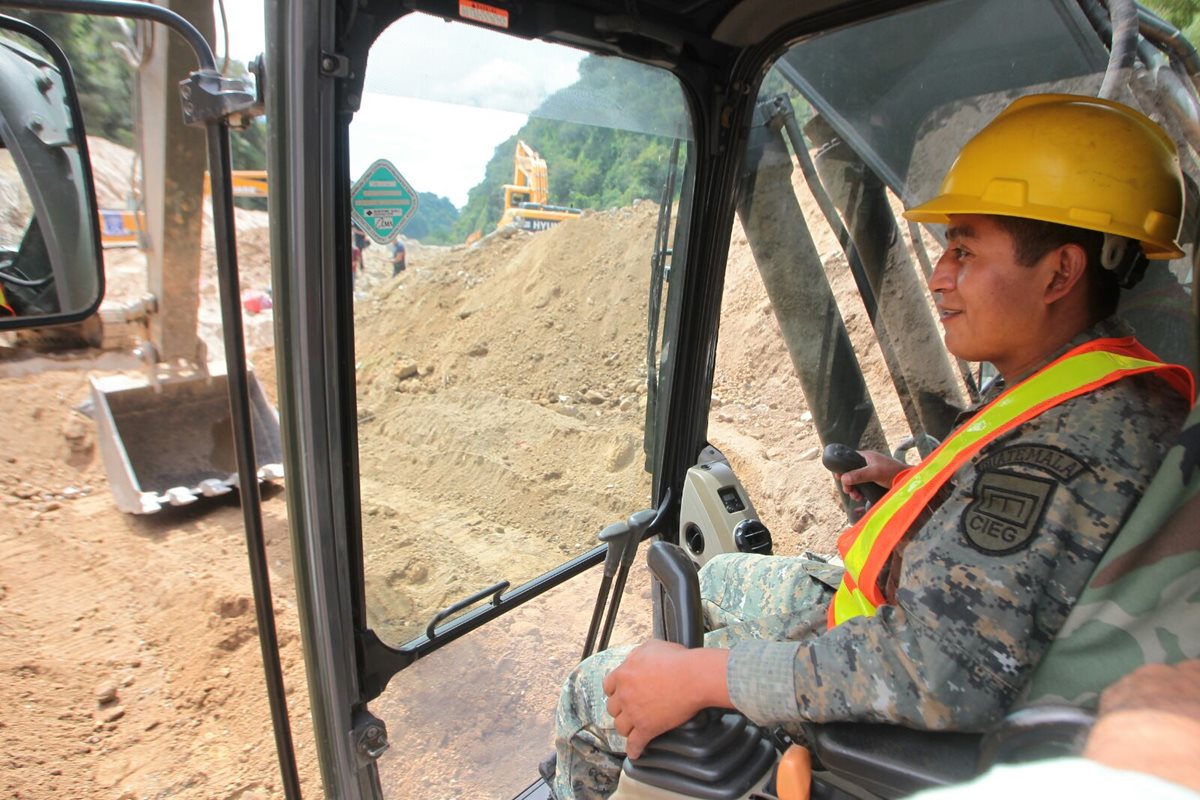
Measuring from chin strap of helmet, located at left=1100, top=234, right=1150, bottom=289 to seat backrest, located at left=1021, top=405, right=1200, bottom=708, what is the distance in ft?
1.22

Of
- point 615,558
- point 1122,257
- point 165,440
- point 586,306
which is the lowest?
point 165,440

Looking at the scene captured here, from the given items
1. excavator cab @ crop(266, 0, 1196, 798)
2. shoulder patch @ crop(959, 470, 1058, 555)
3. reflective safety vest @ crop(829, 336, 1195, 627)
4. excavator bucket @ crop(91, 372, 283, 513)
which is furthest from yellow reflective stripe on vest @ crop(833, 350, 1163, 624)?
excavator bucket @ crop(91, 372, 283, 513)

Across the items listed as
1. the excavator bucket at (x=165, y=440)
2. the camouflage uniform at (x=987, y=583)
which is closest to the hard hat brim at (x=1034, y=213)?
the camouflage uniform at (x=987, y=583)

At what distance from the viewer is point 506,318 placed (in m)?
2.18

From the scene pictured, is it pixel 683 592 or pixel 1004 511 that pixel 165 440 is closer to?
pixel 683 592

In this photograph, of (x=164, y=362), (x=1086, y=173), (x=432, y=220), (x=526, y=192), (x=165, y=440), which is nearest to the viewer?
(x=1086, y=173)

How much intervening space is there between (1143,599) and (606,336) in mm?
1737

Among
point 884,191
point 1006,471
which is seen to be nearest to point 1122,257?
point 1006,471

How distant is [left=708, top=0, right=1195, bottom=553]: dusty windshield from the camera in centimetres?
178

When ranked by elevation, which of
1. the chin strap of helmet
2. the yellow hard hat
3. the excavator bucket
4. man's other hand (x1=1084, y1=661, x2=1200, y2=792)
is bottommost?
the excavator bucket

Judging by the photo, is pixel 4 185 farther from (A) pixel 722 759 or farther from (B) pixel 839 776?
(B) pixel 839 776

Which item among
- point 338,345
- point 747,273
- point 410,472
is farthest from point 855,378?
point 338,345

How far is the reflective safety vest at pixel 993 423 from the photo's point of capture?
1.14m

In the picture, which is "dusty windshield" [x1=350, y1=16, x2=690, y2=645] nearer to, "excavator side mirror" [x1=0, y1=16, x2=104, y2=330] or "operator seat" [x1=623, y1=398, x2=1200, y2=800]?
"excavator side mirror" [x1=0, y1=16, x2=104, y2=330]
